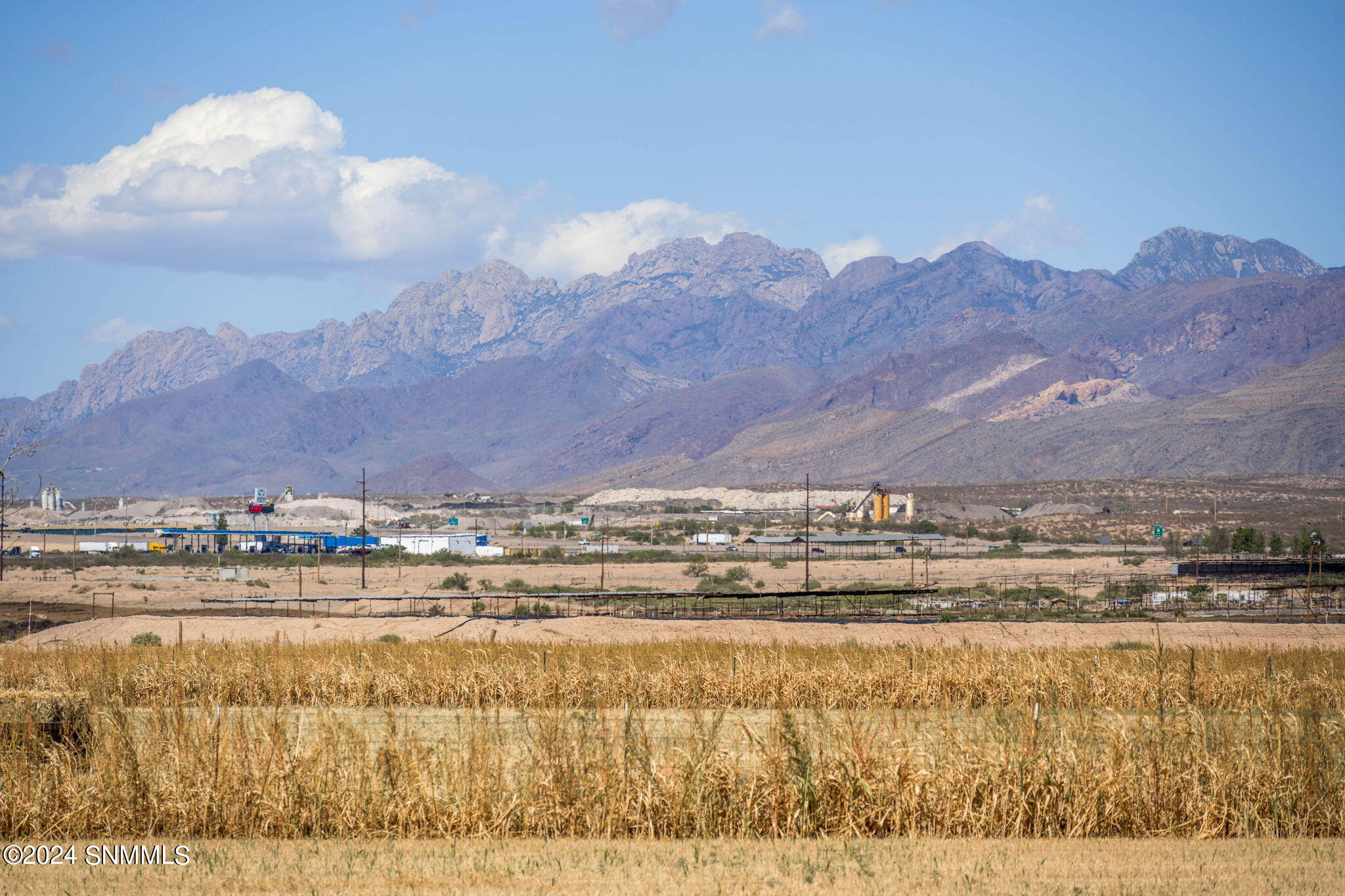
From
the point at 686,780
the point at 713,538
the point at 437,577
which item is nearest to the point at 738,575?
the point at 437,577

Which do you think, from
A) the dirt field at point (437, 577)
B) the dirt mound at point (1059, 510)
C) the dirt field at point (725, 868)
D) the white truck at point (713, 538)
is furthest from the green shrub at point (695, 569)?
the dirt mound at point (1059, 510)

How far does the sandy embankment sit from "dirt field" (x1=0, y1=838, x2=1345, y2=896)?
70.1 feet

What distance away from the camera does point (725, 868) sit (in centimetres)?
1213

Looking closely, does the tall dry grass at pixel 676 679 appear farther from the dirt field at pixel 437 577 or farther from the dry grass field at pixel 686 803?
the dirt field at pixel 437 577

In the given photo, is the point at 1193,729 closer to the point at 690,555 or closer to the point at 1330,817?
the point at 1330,817

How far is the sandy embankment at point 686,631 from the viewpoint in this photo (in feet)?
119

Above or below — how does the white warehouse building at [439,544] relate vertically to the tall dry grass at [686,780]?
below

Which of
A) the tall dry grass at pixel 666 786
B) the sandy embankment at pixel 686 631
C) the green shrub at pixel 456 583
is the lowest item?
the green shrub at pixel 456 583

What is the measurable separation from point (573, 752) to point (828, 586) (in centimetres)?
5017

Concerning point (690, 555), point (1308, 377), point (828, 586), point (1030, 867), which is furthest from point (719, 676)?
point (1308, 377)

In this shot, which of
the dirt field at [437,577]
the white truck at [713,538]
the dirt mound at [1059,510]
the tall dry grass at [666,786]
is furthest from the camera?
the dirt mound at [1059,510]

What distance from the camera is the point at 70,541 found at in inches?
4400

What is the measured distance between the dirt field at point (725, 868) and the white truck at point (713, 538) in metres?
88.6

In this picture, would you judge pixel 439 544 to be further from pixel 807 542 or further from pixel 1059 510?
pixel 1059 510
